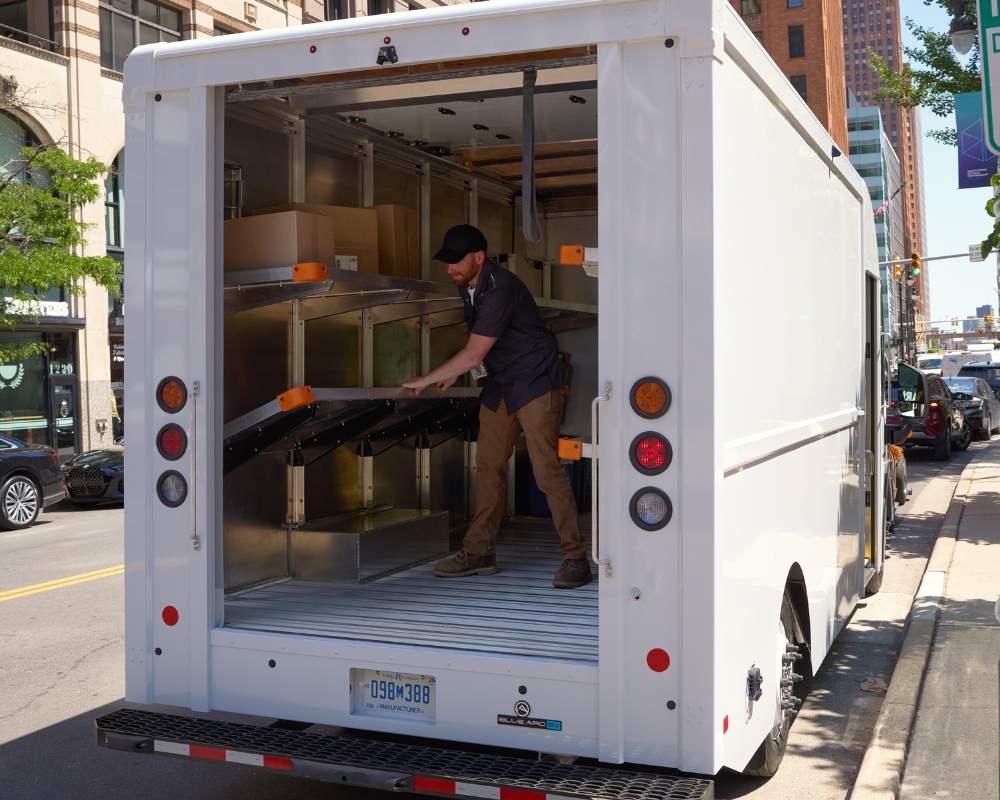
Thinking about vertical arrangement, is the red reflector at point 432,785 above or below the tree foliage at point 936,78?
below

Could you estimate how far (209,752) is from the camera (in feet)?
12.4

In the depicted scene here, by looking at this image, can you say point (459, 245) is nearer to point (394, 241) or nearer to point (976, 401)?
point (394, 241)

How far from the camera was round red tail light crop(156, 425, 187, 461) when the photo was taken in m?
4.09

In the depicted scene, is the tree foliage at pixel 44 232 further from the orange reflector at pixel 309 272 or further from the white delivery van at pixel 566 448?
the orange reflector at pixel 309 272

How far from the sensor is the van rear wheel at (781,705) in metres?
4.37

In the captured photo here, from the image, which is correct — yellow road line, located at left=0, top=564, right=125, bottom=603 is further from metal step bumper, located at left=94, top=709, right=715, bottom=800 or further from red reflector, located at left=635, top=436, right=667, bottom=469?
red reflector, located at left=635, top=436, right=667, bottom=469

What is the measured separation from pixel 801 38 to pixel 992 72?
59002 millimetres

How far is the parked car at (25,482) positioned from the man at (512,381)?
10466 mm

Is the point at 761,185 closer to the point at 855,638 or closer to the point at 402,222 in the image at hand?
the point at 402,222

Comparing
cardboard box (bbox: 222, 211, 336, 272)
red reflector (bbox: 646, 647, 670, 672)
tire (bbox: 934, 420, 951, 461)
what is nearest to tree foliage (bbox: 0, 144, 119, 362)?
cardboard box (bbox: 222, 211, 336, 272)

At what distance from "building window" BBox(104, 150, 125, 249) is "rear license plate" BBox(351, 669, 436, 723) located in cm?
2261

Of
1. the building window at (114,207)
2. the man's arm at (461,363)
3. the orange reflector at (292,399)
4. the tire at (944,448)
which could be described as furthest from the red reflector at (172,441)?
the building window at (114,207)

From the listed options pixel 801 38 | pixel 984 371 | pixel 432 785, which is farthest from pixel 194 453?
pixel 801 38

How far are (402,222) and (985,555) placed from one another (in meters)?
6.72
